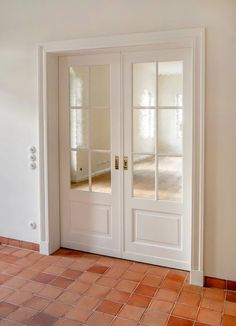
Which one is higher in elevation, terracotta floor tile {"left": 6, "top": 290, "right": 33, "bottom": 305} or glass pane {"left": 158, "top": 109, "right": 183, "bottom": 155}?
glass pane {"left": 158, "top": 109, "right": 183, "bottom": 155}

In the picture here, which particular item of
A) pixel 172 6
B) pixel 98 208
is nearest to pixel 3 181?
pixel 98 208

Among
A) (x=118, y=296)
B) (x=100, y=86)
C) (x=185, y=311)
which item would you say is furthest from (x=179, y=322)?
(x=100, y=86)

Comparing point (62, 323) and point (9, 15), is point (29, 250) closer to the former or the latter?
point (62, 323)

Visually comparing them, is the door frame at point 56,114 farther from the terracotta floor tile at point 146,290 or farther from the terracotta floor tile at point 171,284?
the terracotta floor tile at point 146,290

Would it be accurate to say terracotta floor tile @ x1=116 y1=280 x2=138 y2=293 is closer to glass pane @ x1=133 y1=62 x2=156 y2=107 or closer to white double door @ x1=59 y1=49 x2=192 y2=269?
white double door @ x1=59 y1=49 x2=192 y2=269

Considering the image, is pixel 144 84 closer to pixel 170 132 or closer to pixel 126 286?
pixel 170 132

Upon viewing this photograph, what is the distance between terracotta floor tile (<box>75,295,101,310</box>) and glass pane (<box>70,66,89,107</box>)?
1.89m

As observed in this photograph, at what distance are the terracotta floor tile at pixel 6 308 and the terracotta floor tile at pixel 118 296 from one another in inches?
29.6

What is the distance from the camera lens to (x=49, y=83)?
366 cm

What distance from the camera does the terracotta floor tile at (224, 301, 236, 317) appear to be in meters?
2.73

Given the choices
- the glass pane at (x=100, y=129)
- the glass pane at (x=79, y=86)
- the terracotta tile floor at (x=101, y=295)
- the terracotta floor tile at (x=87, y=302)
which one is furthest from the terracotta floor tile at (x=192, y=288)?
the glass pane at (x=79, y=86)

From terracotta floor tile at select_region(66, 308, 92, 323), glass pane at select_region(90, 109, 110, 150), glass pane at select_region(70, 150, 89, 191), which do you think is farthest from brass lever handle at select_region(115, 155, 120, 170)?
terracotta floor tile at select_region(66, 308, 92, 323)

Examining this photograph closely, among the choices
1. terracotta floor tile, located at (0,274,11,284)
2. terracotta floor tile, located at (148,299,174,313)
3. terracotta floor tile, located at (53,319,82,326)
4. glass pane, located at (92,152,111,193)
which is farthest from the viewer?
glass pane, located at (92,152,111,193)

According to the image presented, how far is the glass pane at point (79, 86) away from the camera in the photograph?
3682 millimetres
